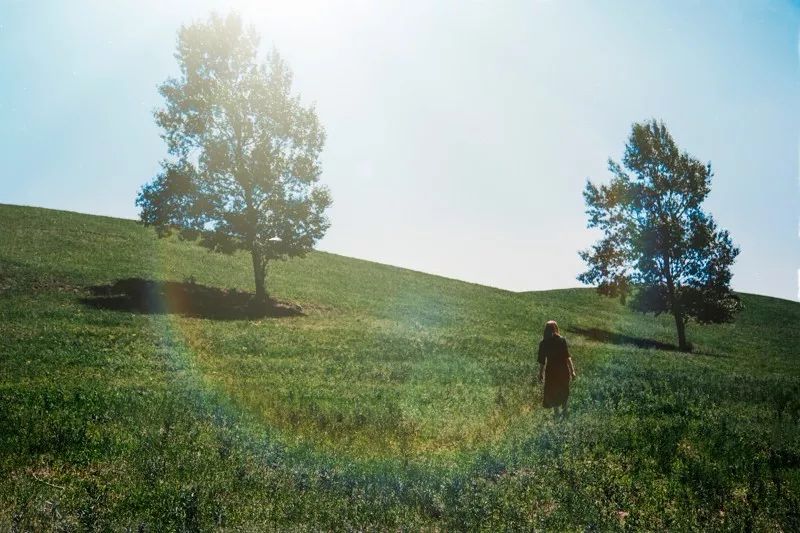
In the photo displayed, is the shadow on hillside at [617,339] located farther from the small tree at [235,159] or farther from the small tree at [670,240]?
the small tree at [235,159]

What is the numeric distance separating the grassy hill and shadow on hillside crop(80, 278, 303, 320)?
0.90 ft

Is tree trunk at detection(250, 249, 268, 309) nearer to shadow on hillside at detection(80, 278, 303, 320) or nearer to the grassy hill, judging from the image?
shadow on hillside at detection(80, 278, 303, 320)

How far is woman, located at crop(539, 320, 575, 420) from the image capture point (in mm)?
13680

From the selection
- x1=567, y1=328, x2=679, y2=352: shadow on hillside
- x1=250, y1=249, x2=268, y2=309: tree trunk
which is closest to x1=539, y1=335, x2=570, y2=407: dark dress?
x1=250, y1=249, x2=268, y2=309: tree trunk

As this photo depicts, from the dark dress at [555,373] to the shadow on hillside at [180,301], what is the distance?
20.0 m

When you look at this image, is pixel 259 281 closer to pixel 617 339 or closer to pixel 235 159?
pixel 235 159

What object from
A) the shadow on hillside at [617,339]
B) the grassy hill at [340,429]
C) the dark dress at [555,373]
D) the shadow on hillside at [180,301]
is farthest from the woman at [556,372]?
the shadow on hillside at [617,339]

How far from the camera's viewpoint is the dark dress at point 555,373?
13688mm

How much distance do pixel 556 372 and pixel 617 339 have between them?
2994 centimetres

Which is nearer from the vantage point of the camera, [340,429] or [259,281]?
[340,429]

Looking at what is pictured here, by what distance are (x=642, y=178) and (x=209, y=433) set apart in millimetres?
41288

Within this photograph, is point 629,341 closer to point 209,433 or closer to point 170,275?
point 170,275

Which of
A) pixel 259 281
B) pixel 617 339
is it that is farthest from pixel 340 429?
pixel 617 339

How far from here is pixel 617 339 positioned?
134 ft
